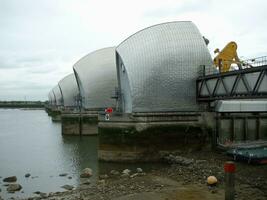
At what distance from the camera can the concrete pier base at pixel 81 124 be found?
4569cm

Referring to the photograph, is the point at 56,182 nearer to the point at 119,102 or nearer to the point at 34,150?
the point at 34,150

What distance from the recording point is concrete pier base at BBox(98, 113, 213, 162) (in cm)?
2603

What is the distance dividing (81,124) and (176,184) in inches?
1127

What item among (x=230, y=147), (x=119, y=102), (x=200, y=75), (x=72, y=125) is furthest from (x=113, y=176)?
(x=72, y=125)

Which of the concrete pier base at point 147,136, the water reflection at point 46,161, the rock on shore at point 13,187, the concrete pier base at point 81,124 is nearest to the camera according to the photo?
the rock on shore at point 13,187

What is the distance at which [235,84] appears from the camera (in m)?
25.0

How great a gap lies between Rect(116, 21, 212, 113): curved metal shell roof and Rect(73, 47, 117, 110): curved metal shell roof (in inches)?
721

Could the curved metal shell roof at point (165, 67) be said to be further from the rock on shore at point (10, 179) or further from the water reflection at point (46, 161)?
the rock on shore at point (10, 179)

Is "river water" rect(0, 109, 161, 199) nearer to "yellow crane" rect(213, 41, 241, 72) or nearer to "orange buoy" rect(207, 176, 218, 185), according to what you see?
"orange buoy" rect(207, 176, 218, 185)

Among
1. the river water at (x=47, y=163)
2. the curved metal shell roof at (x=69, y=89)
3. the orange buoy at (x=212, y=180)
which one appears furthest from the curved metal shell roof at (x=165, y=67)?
the curved metal shell roof at (x=69, y=89)

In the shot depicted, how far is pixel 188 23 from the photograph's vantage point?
3331 cm

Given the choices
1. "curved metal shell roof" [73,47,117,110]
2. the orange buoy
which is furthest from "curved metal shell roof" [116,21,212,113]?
"curved metal shell roof" [73,47,117,110]

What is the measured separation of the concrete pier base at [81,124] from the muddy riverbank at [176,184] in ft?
74.8

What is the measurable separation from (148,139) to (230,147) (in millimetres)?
5335
